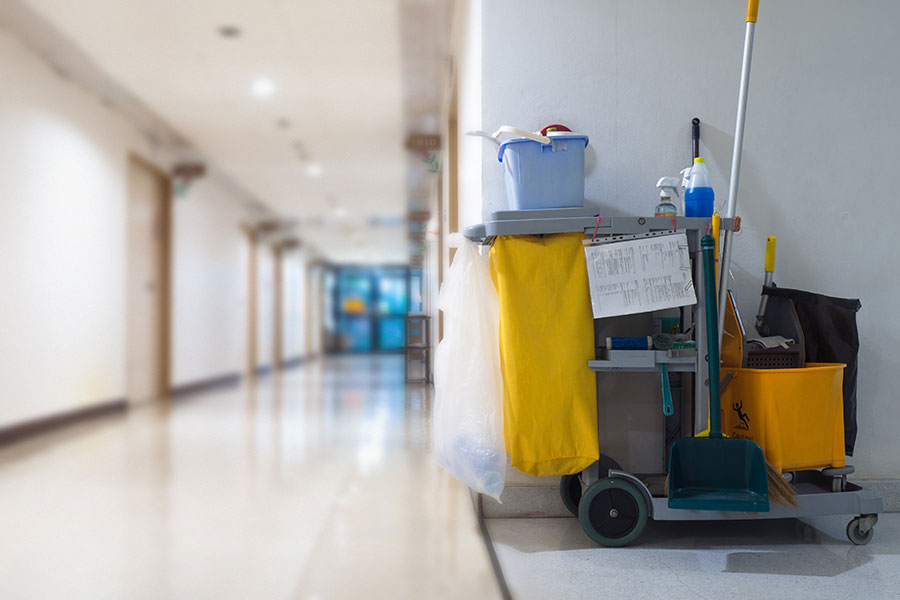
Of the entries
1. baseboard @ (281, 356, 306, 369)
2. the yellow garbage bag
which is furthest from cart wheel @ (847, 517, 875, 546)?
baseboard @ (281, 356, 306, 369)

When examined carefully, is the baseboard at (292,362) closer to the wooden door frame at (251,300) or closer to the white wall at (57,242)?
the wooden door frame at (251,300)

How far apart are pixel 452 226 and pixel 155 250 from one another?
14.6 ft

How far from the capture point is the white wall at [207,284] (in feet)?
23.6

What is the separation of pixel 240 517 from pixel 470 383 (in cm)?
102

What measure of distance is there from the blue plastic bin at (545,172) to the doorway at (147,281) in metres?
5.03

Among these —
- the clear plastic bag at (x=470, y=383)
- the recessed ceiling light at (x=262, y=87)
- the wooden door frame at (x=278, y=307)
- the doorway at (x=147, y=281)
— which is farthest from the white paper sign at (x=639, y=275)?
the wooden door frame at (x=278, y=307)

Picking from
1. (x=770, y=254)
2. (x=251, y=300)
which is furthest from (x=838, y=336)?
(x=251, y=300)

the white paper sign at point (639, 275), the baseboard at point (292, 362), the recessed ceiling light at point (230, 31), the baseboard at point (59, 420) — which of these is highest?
the recessed ceiling light at point (230, 31)

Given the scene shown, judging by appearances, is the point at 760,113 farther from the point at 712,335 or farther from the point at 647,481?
the point at 647,481

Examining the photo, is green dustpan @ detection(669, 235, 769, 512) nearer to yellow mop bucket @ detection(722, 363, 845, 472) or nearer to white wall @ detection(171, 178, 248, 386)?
yellow mop bucket @ detection(722, 363, 845, 472)

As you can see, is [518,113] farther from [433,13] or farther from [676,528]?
[433,13]

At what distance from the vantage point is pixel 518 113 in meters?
2.31

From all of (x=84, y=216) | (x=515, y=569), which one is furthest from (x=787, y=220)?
(x=84, y=216)

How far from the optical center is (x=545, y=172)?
2027mm
